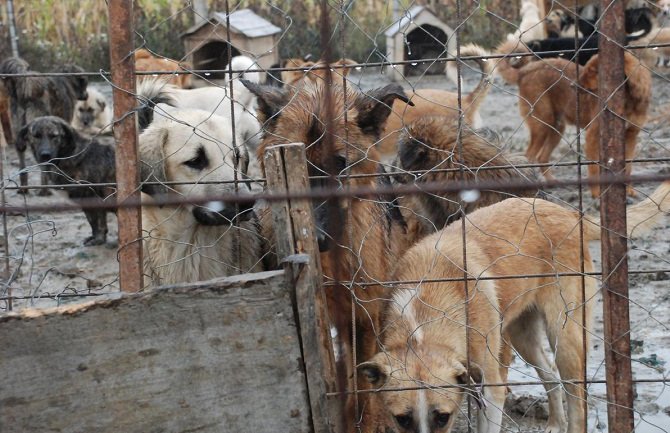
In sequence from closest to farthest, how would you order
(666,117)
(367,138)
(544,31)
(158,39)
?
(367,138) → (666,117) → (544,31) → (158,39)

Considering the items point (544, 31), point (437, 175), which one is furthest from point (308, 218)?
point (544, 31)

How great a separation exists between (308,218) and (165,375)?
0.68m

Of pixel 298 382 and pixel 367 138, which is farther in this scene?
pixel 367 138

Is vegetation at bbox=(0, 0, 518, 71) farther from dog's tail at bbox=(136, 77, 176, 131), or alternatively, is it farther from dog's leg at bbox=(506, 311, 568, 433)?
dog's leg at bbox=(506, 311, 568, 433)

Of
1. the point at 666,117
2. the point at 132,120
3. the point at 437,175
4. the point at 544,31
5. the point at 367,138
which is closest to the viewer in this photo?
the point at 132,120

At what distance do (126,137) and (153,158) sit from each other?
66cm

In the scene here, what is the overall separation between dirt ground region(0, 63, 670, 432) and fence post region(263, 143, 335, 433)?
0.95m

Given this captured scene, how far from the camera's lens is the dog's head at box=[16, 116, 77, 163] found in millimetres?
8750

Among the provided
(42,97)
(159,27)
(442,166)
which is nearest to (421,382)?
(442,166)

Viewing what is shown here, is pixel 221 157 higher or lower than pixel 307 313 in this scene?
higher

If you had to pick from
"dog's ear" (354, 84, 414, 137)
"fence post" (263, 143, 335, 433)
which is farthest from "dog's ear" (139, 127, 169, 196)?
"fence post" (263, 143, 335, 433)

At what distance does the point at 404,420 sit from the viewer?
4059 mm

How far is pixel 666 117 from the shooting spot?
34.3 feet

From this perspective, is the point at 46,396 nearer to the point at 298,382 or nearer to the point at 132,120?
the point at 298,382
